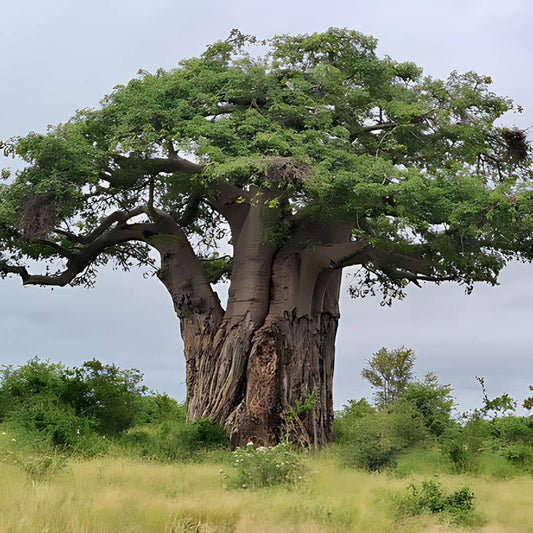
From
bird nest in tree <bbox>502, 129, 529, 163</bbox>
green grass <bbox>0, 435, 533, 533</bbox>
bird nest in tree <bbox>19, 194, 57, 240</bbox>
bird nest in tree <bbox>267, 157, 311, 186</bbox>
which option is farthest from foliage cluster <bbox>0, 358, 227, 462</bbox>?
bird nest in tree <bbox>502, 129, 529, 163</bbox>

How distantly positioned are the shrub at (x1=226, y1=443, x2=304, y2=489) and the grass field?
225mm

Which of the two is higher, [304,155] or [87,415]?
[304,155]

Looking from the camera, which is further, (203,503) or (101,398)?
(101,398)

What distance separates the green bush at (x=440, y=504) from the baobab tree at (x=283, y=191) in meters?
5.08

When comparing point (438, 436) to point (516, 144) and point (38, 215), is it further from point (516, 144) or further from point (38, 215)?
point (38, 215)

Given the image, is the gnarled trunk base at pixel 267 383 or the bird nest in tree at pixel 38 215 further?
the gnarled trunk base at pixel 267 383

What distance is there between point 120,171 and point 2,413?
19.4 feet

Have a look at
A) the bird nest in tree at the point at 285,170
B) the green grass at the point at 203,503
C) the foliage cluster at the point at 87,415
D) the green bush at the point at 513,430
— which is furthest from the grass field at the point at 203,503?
the bird nest in tree at the point at 285,170

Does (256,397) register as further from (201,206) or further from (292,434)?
(201,206)

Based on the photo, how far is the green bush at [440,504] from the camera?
33.3 feet

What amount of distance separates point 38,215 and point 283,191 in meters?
5.07

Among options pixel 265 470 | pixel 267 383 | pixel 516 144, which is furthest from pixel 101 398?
pixel 516 144

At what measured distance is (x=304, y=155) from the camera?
1465 cm

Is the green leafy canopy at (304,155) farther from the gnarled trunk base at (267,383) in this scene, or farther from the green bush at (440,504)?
the green bush at (440,504)
